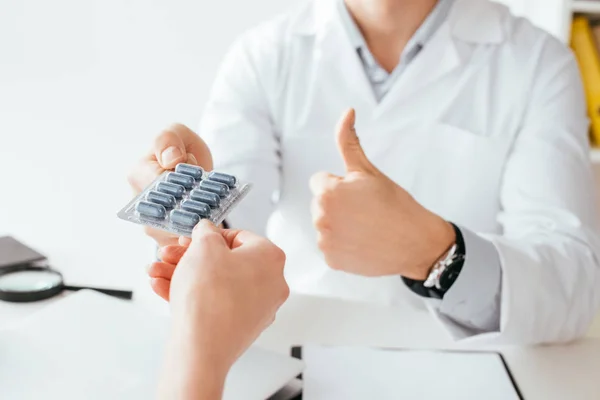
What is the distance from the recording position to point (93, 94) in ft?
4.70

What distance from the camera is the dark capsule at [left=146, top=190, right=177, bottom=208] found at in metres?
0.52

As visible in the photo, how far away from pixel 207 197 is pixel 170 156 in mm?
148

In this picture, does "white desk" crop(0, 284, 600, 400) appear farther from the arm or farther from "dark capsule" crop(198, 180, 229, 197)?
"dark capsule" crop(198, 180, 229, 197)

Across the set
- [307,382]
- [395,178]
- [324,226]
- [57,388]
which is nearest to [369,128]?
[395,178]

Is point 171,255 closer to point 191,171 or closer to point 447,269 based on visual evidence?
point 191,171

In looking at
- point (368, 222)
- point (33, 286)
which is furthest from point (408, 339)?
point (33, 286)

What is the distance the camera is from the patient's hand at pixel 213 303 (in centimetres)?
39

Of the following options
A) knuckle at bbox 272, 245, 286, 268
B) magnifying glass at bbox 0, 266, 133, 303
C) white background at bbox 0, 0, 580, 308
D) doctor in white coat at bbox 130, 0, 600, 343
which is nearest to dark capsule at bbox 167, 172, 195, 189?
knuckle at bbox 272, 245, 286, 268

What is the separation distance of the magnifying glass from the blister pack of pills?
26 centimetres

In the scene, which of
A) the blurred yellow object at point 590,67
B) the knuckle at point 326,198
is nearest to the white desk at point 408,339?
the knuckle at point 326,198

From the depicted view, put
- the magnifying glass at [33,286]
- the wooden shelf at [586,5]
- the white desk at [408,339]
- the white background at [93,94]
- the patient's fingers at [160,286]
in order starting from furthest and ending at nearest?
the white background at [93,94] < the wooden shelf at [586,5] < the magnifying glass at [33,286] < the white desk at [408,339] < the patient's fingers at [160,286]

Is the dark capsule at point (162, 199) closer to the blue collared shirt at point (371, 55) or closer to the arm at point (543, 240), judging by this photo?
the arm at point (543, 240)

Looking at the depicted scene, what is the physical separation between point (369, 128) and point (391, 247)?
282 millimetres

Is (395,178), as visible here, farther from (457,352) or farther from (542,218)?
(457,352)
